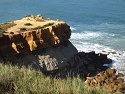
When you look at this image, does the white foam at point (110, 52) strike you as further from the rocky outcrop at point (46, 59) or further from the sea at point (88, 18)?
the rocky outcrop at point (46, 59)

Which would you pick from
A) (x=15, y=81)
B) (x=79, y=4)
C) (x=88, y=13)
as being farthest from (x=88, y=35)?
(x=15, y=81)

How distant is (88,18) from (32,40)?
39425 mm

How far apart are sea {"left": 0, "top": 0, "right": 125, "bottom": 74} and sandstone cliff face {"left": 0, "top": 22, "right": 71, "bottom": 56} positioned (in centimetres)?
830

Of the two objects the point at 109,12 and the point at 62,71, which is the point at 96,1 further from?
the point at 62,71

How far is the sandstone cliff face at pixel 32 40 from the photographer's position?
1104 inches

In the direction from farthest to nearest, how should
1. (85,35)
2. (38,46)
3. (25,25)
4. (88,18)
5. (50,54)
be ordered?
(88,18), (85,35), (25,25), (50,54), (38,46)

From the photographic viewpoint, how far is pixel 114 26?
196ft

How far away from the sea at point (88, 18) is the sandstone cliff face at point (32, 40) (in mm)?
8298

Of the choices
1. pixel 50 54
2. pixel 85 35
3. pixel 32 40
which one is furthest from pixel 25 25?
pixel 85 35

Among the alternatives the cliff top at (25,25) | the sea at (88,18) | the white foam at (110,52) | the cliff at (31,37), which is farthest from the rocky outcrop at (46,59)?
the sea at (88,18)

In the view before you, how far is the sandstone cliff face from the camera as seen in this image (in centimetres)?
2805

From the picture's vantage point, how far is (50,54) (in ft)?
98.1

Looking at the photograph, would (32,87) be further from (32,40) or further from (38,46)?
(32,40)

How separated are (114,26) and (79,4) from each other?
29.1 m
